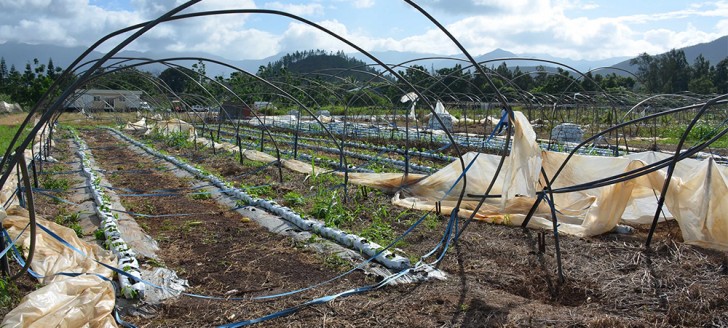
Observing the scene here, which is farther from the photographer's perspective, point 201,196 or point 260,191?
point 201,196

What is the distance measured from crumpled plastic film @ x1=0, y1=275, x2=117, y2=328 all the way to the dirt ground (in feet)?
1.25

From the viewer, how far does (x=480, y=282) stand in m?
4.63

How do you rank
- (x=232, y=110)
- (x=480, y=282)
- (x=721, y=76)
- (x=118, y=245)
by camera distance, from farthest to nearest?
1. (x=721, y=76)
2. (x=232, y=110)
3. (x=118, y=245)
4. (x=480, y=282)

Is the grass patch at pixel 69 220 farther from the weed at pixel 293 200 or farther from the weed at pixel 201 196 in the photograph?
the weed at pixel 293 200

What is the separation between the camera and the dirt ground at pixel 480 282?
3.90m

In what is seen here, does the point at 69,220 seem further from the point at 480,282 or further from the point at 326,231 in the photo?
the point at 480,282

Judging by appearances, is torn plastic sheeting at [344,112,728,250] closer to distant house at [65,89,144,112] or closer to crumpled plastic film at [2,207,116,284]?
crumpled plastic film at [2,207,116,284]

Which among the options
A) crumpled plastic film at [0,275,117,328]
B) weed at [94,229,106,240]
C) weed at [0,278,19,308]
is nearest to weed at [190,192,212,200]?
weed at [94,229,106,240]

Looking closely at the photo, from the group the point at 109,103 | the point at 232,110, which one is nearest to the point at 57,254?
the point at 232,110

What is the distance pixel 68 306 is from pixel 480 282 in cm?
309

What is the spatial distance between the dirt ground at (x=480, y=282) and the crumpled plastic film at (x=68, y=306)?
0.38 meters

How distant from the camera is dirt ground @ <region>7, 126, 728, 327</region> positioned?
3898mm

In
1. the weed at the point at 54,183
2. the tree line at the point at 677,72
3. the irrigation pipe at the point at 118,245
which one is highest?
the tree line at the point at 677,72

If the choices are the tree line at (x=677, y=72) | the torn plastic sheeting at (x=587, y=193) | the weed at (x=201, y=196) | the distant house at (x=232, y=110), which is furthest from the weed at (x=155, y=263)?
the tree line at (x=677, y=72)
